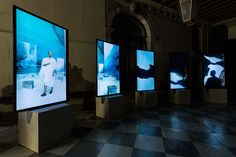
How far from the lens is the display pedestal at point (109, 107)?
3668mm

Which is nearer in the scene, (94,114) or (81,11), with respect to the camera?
(94,114)

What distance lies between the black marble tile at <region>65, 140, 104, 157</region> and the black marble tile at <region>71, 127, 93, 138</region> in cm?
26

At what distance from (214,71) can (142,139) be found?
509 centimetres

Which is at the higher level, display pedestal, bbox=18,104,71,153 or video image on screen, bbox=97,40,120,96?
video image on screen, bbox=97,40,120,96

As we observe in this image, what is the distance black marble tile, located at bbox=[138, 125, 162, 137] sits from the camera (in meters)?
2.77

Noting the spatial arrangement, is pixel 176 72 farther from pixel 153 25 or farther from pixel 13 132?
pixel 13 132

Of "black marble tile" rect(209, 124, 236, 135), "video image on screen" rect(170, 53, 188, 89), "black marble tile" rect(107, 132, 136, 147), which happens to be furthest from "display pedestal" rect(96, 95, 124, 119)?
"video image on screen" rect(170, 53, 188, 89)

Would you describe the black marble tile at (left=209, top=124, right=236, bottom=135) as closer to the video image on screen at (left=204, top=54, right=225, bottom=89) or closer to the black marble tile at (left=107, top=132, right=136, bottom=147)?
the black marble tile at (left=107, top=132, right=136, bottom=147)

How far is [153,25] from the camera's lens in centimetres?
611

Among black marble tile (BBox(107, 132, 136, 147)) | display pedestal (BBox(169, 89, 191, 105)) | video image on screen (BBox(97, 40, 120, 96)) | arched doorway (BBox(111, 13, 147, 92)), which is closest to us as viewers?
black marble tile (BBox(107, 132, 136, 147))

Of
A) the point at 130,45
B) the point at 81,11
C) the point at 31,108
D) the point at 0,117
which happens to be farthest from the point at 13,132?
the point at 130,45

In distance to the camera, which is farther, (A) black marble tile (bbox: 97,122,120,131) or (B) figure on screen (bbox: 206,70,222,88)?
(B) figure on screen (bbox: 206,70,222,88)

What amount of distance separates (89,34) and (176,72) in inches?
131

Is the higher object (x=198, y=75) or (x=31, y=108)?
(x=198, y=75)
